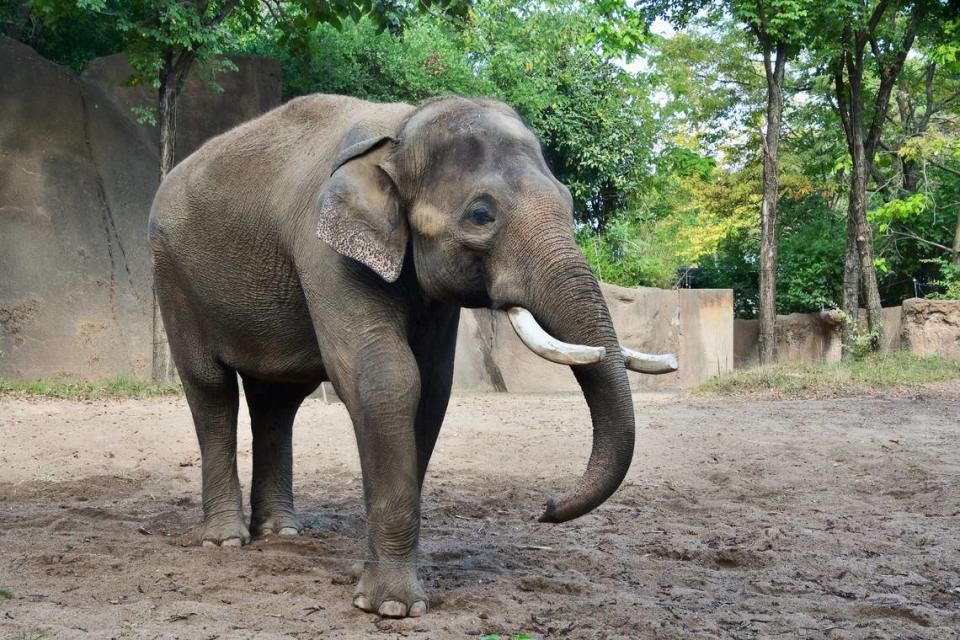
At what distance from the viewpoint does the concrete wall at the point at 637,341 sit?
16.7 metres

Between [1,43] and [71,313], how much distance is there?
3.57 m

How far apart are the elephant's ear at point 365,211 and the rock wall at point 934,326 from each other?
616 inches

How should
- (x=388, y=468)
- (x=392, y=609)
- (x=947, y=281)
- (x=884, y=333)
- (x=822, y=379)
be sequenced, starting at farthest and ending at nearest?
(x=947, y=281) → (x=884, y=333) → (x=822, y=379) → (x=388, y=468) → (x=392, y=609)

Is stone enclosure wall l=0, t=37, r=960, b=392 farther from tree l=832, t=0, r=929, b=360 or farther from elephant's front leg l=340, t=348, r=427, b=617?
elephant's front leg l=340, t=348, r=427, b=617

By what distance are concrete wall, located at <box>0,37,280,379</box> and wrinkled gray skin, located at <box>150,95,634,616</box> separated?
911 centimetres

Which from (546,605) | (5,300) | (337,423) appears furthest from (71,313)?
(546,605)

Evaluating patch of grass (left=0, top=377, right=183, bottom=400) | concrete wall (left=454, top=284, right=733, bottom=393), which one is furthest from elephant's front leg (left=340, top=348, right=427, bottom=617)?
concrete wall (left=454, top=284, right=733, bottom=393)

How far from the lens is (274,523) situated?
6207 millimetres

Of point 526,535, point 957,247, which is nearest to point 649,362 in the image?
point 526,535

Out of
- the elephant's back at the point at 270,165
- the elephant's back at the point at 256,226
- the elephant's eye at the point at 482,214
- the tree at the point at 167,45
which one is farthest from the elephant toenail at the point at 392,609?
the tree at the point at 167,45

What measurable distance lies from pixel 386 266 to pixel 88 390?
891cm

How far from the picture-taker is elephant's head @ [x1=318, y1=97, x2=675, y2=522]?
166 inches

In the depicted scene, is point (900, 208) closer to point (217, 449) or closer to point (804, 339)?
point (804, 339)

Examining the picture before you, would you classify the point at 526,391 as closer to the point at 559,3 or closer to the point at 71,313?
the point at 71,313
